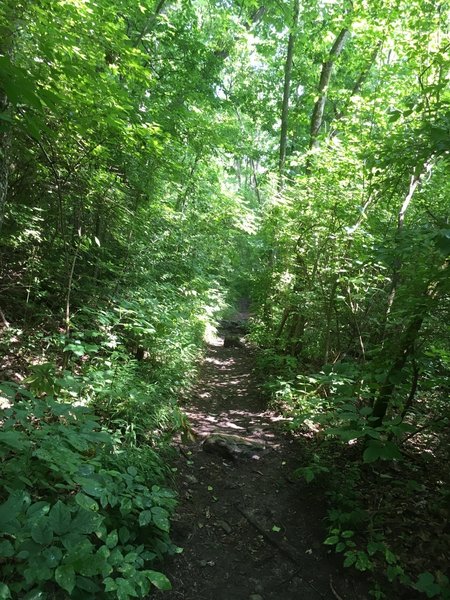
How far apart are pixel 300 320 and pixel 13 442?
7168 mm

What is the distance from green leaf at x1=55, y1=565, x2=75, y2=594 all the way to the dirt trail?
1.60 meters

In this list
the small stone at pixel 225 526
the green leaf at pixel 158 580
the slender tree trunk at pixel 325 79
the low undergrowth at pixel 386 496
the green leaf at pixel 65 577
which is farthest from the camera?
the slender tree trunk at pixel 325 79

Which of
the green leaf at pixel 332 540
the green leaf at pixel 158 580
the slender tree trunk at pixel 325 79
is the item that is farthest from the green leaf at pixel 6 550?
the slender tree trunk at pixel 325 79

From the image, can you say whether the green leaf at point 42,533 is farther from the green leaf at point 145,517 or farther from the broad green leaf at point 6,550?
the green leaf at point 145,517

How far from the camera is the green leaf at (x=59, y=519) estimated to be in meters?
1.83

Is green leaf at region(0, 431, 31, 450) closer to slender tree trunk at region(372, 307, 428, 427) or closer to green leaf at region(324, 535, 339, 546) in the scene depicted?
green leaf at region(324, 535, 339, 546)

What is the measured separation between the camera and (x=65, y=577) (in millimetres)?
1724

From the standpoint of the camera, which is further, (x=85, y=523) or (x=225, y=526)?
(x=225, y=526)

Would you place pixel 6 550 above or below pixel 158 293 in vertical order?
below

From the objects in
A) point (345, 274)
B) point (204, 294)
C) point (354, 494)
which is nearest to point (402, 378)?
point (354, 494)

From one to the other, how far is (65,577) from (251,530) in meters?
2.59

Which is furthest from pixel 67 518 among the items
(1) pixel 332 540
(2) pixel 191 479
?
(2) pixel 191 479

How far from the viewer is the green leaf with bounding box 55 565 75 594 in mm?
1695

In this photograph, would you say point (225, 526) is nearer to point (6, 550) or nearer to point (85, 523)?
point (85, 523)
